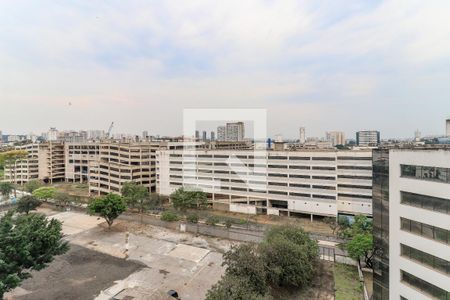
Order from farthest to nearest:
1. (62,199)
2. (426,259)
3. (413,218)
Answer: (62,199)
(413,218)
(426,259)

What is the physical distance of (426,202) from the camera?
13.0m

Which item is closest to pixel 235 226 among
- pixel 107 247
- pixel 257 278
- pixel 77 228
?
pixel 107 247

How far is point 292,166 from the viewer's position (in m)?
41.9

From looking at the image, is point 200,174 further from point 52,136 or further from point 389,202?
point 52,136

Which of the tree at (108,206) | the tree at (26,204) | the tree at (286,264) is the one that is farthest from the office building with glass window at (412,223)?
the tree at (26,204)

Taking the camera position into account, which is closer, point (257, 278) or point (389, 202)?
point (389, 202)

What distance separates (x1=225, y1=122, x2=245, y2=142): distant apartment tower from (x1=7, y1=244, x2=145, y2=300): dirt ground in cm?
7065

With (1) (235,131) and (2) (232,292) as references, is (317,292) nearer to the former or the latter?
(2) (232,292)

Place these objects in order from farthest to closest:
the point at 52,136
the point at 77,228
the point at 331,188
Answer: the point at 52,136, the point at 331,188, the point at 77,228

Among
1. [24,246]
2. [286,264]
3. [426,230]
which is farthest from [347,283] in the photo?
[24,246]

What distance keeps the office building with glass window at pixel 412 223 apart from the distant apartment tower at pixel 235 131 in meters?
77.1

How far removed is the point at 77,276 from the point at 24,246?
7.96 meters

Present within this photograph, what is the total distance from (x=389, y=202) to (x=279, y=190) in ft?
93.5

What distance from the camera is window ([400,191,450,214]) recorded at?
40.0 feet
